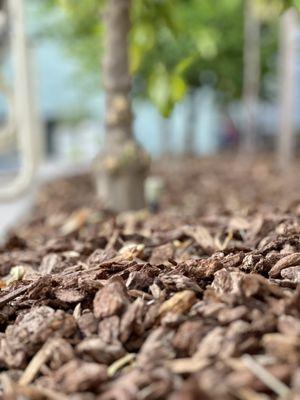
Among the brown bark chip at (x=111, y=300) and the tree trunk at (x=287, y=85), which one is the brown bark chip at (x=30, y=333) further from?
the tree trunk at (x=287, y=85)

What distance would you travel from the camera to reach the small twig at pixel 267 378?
79cm

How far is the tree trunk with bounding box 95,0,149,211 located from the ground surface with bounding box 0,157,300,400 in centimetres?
107

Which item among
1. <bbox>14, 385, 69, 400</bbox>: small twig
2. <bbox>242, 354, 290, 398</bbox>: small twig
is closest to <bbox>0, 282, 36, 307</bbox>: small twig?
<bbox>14, 385, 69, 400</bbox>: small twig

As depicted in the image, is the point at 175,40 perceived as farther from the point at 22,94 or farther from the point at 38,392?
the point at 38,392

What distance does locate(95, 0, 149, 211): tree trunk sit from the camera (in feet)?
8.34

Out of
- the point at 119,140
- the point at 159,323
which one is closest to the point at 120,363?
the point at 159,323

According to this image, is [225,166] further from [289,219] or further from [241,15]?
[289,219]

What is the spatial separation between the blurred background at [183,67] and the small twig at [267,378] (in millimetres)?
1407

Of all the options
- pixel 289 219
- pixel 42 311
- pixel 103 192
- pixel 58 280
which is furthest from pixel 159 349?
pixel 103 192

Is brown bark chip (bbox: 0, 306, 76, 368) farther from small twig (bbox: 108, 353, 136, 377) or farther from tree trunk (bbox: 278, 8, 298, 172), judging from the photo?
tree trunk (bbox: 278, 8, 298, 172)

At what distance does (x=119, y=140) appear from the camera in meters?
2.66

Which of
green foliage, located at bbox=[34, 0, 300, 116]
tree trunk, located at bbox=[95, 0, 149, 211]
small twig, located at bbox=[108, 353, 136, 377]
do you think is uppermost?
green foliage, located at bbox=[34, 0, 300, 116]

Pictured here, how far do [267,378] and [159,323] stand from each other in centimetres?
23

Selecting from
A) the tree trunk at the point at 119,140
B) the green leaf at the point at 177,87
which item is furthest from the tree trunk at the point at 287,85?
the green leaf at the point at 177,87
